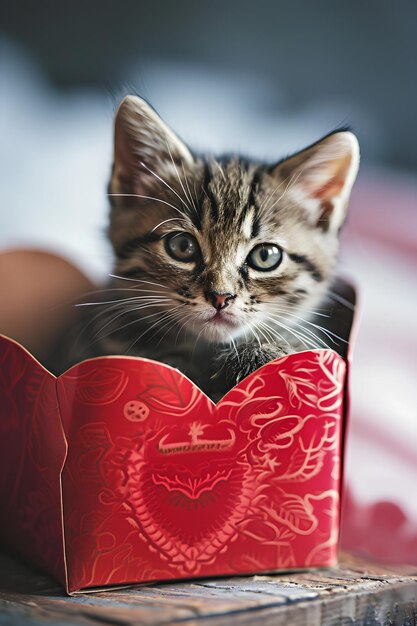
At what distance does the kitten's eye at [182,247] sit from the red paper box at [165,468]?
0.17 metres

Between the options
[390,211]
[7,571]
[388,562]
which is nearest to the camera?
[7,571]

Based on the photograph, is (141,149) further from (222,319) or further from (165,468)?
(165,468)

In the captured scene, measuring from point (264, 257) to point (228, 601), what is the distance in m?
0.46

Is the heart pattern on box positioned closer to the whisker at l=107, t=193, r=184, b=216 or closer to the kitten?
→ the kitten

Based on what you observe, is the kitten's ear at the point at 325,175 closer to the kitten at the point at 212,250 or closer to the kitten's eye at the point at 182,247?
the kitten at the point at 212,250

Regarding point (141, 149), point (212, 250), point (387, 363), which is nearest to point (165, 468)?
point (212, 250)

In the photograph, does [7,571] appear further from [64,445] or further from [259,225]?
[259,225]

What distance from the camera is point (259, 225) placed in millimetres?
898

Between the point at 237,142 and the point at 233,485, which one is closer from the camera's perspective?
the point at 233,485

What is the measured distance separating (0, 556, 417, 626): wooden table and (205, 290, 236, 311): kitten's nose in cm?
37

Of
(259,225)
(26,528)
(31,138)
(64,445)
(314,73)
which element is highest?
(314,73)

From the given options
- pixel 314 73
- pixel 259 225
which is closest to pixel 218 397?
pixel 259 225

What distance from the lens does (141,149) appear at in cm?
89

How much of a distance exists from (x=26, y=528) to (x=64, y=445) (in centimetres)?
19
